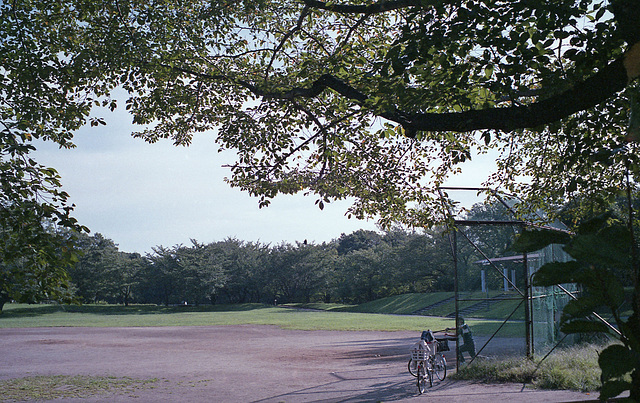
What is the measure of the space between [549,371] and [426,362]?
103 inches

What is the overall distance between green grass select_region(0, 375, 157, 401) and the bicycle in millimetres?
6166

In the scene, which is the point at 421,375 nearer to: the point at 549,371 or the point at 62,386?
the point at 549,371

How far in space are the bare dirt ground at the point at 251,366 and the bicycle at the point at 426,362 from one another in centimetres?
→ 28

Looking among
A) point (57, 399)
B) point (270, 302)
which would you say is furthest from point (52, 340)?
point (270, 302)

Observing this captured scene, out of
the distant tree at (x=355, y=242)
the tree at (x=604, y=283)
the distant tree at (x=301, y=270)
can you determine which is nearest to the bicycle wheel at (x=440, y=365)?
the tree at (x=604, y=283)

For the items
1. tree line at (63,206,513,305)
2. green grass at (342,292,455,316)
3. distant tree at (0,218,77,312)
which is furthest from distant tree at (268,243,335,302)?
distant tree at (0,218,77,312)

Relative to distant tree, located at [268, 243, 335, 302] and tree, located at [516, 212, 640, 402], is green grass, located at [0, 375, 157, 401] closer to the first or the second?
tree, located at [516, 212, 640, 402]

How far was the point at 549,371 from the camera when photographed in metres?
11.5

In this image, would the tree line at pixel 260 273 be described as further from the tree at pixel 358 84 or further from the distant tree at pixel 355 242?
the tree at pixel 358 84

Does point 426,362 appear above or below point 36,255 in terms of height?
below

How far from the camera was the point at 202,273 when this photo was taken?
6475cm

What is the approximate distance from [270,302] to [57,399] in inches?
2574

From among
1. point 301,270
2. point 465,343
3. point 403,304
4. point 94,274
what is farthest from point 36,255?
point 301,270

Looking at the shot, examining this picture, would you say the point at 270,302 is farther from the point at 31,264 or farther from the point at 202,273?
the point at 31,264
